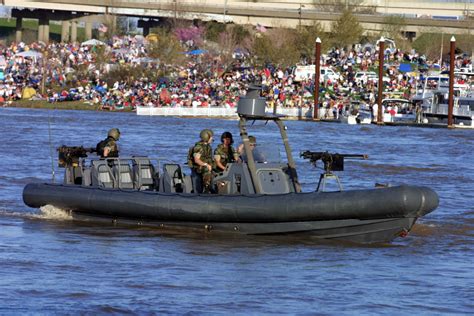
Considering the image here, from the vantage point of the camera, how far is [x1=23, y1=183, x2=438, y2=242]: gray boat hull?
62.3 ft

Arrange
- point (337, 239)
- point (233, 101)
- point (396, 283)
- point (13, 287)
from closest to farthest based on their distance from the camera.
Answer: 1. point (13, 287)
2. point (396, 283)
3. point (337, 239)
4. point (233, 101)

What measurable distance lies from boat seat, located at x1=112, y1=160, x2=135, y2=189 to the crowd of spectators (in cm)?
4864

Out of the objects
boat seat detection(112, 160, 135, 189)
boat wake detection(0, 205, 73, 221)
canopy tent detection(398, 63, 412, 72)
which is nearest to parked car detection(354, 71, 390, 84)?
canopy tent detection(398, 63, 412, 72)

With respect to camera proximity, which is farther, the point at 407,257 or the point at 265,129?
the point at 265,129

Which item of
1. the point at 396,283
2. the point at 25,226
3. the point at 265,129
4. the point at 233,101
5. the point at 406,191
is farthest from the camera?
the point at 233,101

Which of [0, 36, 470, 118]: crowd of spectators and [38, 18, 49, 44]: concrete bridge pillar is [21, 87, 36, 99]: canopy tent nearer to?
[0, 36, 470, 118]: crowd of spectators

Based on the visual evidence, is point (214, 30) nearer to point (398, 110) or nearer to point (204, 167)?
point (398, 110)

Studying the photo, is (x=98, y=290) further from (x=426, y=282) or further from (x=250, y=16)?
(x=250, y=16)

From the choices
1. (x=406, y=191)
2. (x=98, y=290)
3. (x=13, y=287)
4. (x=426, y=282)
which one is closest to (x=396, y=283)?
(x=426, y=282)

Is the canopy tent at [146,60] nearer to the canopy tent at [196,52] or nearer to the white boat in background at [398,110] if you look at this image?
the canopy tent at [196,52]

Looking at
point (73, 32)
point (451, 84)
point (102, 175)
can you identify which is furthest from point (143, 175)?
point (73, 32)

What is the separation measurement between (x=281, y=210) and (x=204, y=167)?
179 centimetres

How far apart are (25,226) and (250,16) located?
289 ft

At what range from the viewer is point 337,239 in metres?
20.1
